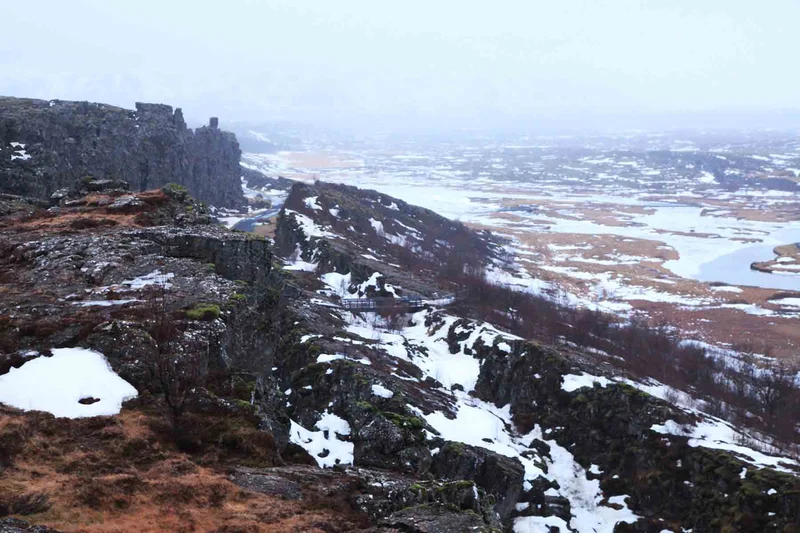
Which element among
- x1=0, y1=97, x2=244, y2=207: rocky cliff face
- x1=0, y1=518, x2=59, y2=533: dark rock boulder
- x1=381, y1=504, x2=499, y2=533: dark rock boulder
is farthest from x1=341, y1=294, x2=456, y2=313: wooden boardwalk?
x1=0, y1=518, x2=59, y2=533: dark rock boulder

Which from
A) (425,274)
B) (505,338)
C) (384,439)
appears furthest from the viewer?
(425,274)

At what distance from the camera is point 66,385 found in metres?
19.9

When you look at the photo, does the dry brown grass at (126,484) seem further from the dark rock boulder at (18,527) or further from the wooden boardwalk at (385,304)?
the wooden boardwalk at (385,304)

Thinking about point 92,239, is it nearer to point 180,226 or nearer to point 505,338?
point 180,226

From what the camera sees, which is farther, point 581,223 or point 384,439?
point 581,223

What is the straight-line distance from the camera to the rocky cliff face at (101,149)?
243 feet

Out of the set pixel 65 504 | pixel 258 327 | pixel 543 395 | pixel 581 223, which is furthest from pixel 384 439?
pixel 581 223

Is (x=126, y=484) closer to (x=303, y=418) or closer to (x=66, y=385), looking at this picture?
(x=66, y=385)

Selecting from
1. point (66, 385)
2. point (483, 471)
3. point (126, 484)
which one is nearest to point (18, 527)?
point (126, 484)

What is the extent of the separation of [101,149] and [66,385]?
8943cm

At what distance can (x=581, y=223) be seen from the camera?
183 meters

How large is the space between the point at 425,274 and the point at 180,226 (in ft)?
194

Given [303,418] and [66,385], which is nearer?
[66,385]

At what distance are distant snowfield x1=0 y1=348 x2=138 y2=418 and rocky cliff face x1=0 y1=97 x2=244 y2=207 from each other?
183ft
